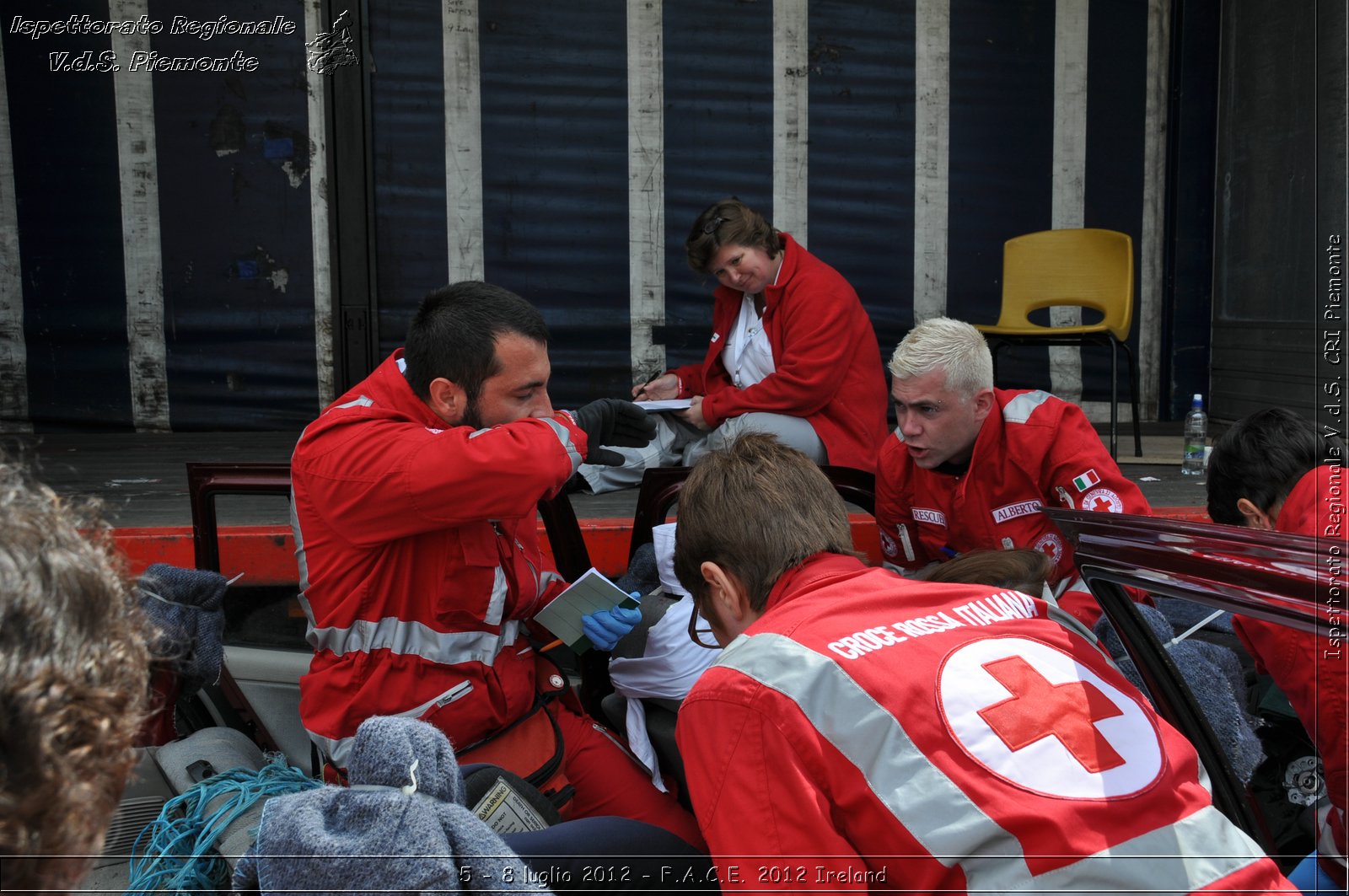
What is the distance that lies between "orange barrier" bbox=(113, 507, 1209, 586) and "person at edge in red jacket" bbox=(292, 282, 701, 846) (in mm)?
1251

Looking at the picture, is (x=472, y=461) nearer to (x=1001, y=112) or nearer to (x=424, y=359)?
(x=424, y=359)

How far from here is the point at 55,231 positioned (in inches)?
252

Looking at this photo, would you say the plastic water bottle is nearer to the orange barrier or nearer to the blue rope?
the orange barrier

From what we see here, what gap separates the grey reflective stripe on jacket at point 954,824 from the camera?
129 centimetres

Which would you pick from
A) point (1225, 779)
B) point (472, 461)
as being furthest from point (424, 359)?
point (1225, 779)

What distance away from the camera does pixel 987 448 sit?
3.10m

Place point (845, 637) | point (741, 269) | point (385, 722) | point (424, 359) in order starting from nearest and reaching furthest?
point (385, 722) < point (845, 637) < point (424, 359) < point (741, 269)

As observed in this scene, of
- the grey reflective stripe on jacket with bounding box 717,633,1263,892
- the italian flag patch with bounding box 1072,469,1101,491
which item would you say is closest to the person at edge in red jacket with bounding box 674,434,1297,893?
the grey reflective stripe on jacket with bounding box 717,633,1263,892

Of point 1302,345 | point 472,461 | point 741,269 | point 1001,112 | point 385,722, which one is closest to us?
point 385,722

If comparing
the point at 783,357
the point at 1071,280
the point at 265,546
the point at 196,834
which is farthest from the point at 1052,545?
the point at 1071,280

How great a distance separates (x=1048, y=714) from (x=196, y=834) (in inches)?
64.0

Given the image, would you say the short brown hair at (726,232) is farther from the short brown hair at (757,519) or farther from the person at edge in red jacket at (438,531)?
the short brown hair at (757,519)

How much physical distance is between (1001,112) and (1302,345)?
2.21 m

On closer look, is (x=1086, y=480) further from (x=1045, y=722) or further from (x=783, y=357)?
(x=1045, y=722)
